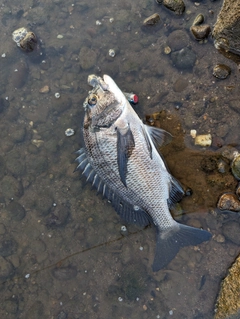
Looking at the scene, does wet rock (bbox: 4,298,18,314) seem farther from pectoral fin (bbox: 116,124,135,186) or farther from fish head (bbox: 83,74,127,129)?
fish head (bbox: 83,74,127,129)

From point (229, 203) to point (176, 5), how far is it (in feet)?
9.24

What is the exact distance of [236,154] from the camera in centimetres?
398

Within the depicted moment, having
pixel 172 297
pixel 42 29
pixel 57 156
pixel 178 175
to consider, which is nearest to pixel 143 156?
pixel 178 175

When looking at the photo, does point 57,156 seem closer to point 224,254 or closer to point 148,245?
point 148,245

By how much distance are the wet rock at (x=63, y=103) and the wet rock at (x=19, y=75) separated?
0.63 meters

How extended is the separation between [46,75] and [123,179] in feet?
7.30

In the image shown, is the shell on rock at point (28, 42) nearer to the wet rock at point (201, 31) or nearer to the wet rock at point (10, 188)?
the wet rock at point (10, 188)

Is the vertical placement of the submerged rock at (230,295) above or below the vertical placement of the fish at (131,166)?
below

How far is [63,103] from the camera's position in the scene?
15.1 feet

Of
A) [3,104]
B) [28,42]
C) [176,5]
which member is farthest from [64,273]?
[176,5]

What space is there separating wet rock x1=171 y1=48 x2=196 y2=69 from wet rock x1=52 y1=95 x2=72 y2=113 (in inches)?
65.0

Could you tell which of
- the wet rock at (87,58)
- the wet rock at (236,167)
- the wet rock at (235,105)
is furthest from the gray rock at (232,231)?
the wet rock at (87,58)

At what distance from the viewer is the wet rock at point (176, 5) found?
4336 millimetres

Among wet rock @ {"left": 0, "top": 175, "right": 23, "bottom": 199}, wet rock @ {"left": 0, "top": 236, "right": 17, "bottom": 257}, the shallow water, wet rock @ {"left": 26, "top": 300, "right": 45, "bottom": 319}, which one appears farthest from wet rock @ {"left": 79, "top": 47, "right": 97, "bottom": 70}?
wet rock @ {"left": 26, "top": 300, "right": 45, "bottom": 319}
